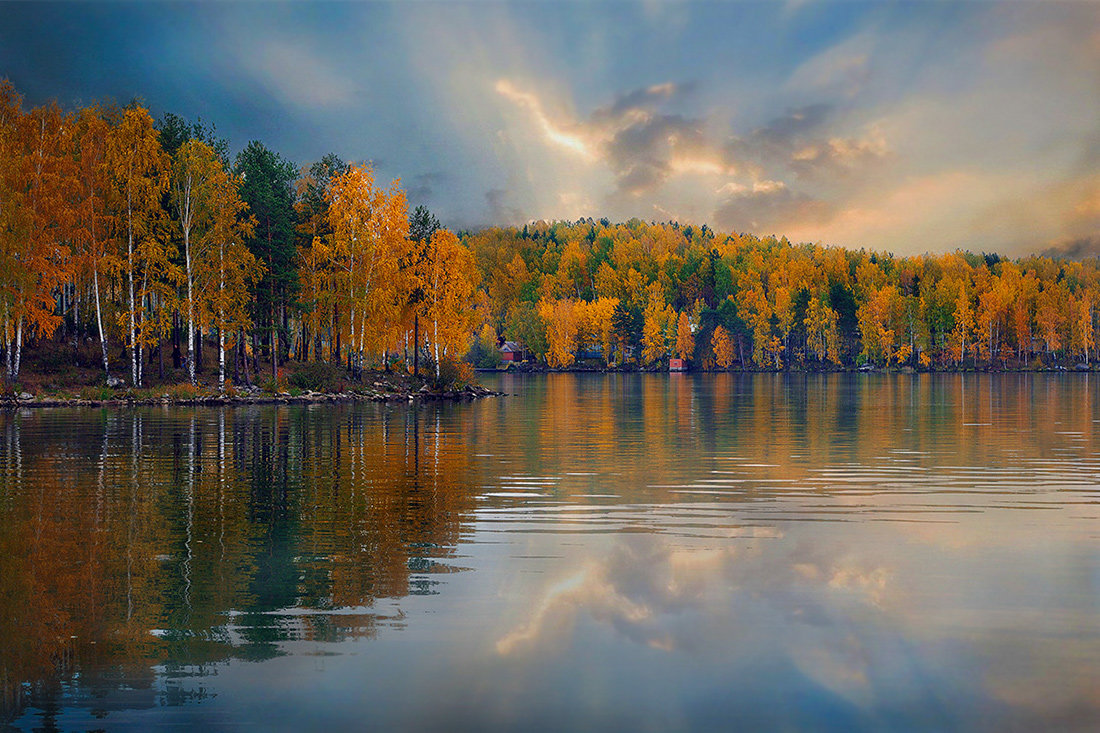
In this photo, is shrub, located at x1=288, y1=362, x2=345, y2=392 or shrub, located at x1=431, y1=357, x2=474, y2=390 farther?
shrub, located at x1=431, y1=357, x2=474, y2=390

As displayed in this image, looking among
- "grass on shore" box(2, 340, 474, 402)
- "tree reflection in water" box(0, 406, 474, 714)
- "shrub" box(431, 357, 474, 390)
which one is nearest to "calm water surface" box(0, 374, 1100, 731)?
"tree reflection in water" box(0, 406, 474, 714)

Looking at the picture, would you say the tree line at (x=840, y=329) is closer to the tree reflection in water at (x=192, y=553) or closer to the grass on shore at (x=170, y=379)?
the grass on shore at (x=170, y=379)

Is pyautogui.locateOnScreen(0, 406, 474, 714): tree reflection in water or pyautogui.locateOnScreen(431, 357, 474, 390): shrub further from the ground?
pyautogui.locateOnScreen(431, 357, 474, 390): shrub

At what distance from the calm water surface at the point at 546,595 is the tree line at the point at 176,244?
107 ft

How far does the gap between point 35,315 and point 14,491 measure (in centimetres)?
3467

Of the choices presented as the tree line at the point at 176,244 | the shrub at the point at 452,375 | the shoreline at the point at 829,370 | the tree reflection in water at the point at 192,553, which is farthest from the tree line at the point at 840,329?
the tree reflection in water at the point at 192,553

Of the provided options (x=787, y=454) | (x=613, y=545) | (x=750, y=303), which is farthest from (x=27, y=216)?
(x=750, y=303)

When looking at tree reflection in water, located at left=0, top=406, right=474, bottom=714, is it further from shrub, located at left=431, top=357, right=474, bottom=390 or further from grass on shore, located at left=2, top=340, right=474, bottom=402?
shrub, located at left=431, top=357, right=474, bottom=390

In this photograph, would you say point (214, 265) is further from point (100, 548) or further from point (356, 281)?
point (100, 548)

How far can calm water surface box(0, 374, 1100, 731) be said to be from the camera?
8.12 m

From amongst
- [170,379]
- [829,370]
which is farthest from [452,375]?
[829,370]

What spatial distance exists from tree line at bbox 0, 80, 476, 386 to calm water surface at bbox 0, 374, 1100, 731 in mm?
32602

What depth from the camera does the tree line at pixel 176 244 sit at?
52.4 m

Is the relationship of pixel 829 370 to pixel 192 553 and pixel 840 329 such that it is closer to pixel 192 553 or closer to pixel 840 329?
pixel 840 329
